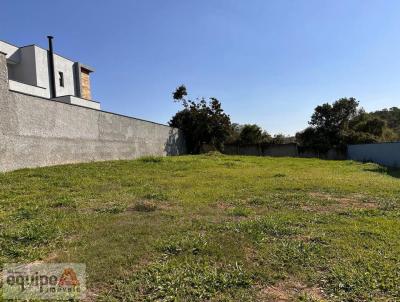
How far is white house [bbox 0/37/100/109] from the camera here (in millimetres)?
19586

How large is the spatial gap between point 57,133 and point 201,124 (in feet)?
49.9

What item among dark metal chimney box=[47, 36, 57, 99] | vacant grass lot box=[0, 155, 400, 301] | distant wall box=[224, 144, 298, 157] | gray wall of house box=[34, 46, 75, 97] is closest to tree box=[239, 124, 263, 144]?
distant wall box=[224, 144, 298, 157]

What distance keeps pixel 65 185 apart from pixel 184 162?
25.1 feet

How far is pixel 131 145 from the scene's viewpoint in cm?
1906

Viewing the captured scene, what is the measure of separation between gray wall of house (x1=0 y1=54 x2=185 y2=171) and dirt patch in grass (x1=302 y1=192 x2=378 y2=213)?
860 cm

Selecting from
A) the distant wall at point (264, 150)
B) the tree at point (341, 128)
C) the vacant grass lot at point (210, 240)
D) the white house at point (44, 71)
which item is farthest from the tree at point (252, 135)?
the vacant grass lot at point (210, 240)

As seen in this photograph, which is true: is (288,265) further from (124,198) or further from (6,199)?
(6,199)

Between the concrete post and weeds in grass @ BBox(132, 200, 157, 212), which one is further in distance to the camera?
the concrete post

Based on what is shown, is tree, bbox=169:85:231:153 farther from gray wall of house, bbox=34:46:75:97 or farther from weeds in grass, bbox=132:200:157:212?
weeds in grass, bbox=132:200:157:212

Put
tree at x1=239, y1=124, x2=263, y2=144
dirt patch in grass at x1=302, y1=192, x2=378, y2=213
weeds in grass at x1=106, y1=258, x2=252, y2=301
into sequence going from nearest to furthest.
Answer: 1. weeds in grass at x1=106, y1=258, x2=252, y2=301
2. dirt patch in grass at x1=302, y1=192, x2=378, y2=213
3. tree at x1=239, y1=124, x2=263, y2=144

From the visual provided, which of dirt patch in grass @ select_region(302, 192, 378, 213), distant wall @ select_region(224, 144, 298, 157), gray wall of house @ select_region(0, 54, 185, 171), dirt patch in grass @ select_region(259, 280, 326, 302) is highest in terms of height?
gray wall of house @ select_region(0, 54, 185, 171)

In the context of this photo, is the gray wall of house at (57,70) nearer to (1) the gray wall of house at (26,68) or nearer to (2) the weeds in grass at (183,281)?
(1) the gray wall of house at (26,68)

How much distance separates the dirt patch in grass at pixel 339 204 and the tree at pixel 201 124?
19039 mm

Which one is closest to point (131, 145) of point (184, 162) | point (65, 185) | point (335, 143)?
point (184, 162)
